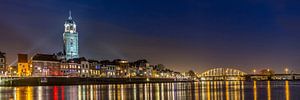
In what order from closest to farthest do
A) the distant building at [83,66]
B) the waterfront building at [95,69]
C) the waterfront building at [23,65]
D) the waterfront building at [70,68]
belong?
the waterfront building at [23,65], the waterfront building at [70,68], the distant building at [83,66], the waterfront building at [95,69]

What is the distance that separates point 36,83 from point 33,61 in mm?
18417

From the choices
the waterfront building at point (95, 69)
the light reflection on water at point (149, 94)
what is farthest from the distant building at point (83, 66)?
the light reflection on water at point (149, 94)

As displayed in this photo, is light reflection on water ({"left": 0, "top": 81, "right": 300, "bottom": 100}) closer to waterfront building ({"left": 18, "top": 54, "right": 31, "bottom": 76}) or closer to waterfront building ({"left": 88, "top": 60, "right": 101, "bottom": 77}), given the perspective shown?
waterfront building ({"left": 18, "top": 54, "right": 31, "bottom": 76})

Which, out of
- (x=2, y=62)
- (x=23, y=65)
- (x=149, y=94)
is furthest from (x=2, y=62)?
(x=149, y=94)

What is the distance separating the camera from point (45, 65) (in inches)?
6299

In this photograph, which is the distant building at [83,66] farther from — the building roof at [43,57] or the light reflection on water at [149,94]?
the light reflection on water at [149,94]

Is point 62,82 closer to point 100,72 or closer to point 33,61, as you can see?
point 33,61

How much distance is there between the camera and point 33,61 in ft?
513

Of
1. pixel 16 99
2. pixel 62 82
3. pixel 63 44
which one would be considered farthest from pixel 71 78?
pixel 16 99

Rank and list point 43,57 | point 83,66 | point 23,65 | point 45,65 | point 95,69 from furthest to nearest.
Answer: point 95,69
point 83,66
point 43,57
point 45,65
point 23,65

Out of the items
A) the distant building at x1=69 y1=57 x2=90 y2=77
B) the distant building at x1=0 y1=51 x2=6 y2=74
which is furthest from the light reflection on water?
the distant building at x1=69 y1=57 x2=90 y2=77

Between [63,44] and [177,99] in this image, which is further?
[63,44]

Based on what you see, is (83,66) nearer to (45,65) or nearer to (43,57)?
(43,57)

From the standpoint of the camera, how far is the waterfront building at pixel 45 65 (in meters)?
156
